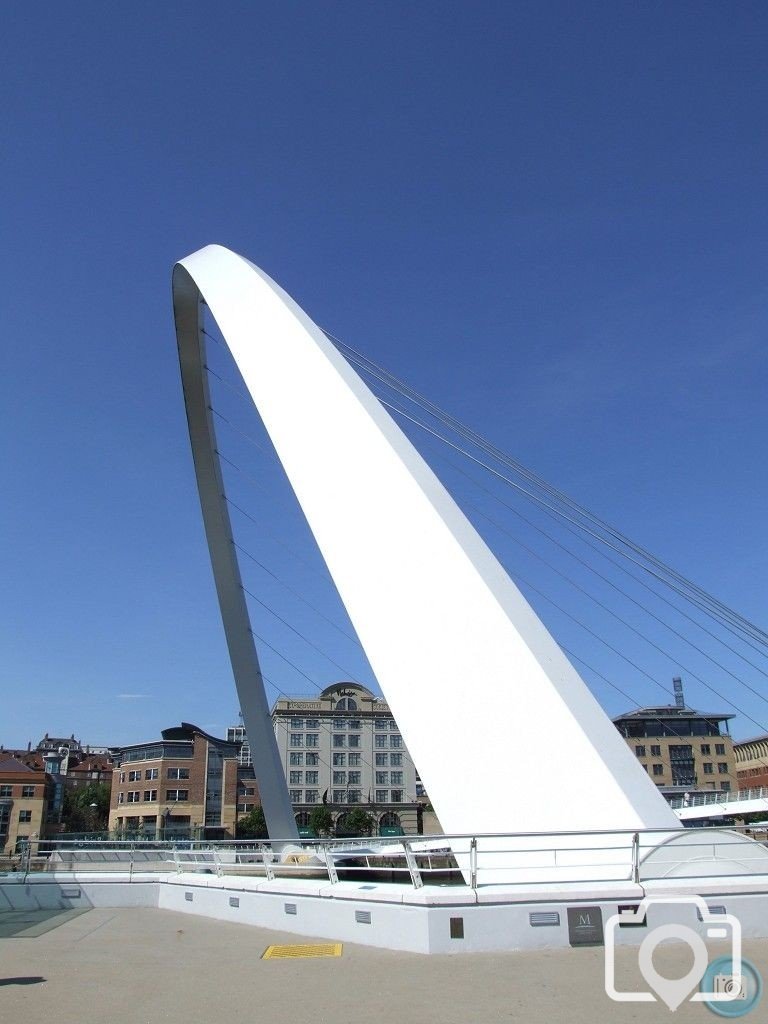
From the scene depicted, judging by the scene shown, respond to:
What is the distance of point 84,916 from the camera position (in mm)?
11852

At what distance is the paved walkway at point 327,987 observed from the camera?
16.9 ft

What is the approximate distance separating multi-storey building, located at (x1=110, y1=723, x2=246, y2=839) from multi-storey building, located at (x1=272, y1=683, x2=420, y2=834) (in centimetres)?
509

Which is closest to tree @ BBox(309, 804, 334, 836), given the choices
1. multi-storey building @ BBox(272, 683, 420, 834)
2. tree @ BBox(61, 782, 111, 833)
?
multi-storey building @ BBox(272, 683, 420, 834)

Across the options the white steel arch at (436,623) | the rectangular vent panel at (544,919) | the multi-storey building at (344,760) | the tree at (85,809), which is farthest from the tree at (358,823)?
the rectangular vent panel at (544,919)

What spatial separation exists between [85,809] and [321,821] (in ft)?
121

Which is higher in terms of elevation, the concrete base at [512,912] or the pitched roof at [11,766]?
the concrete base at [512,912]

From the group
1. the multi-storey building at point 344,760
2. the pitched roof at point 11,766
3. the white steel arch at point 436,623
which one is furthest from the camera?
the multi-storey building at point 344,760

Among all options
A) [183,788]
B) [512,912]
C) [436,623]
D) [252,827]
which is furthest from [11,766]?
[512,912]

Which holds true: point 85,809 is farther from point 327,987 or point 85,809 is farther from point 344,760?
point 327,987

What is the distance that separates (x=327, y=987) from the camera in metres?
5.96

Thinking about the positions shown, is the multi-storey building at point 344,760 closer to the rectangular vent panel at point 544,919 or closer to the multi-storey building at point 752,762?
the multi-storey building at point 752,762

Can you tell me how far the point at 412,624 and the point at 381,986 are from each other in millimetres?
4304

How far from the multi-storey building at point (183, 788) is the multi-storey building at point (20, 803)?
20.1 ft

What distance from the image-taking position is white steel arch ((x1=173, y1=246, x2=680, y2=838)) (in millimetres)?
8227
